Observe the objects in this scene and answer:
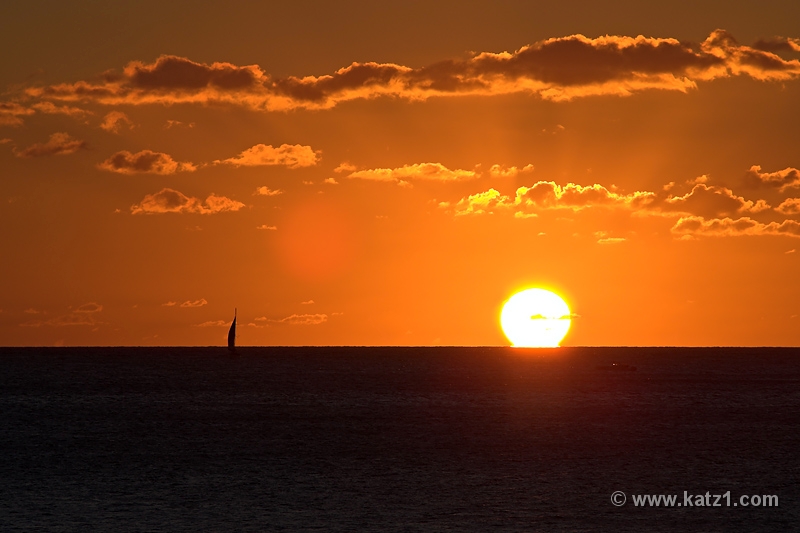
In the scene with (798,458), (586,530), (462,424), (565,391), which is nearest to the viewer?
(586,530)

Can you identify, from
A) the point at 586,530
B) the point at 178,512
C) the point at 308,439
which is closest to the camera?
the point at 586,530

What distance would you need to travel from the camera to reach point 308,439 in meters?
91.9

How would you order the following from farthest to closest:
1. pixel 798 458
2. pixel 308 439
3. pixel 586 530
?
pixel 308 439
pixel 798 458
pixel 586 530

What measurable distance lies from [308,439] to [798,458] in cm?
4162

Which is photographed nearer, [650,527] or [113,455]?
[650,527]

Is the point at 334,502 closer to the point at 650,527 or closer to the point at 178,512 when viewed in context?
the point at 178,512

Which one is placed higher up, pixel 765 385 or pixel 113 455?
pixel 765 385

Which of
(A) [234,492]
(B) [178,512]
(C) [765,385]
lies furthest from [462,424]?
(C) [765,385]

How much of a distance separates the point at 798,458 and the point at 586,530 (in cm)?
3529

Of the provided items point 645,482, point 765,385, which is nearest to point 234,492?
point 645,482

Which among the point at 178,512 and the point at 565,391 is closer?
the point at 178,512

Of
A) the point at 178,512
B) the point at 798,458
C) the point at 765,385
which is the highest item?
the point at 765,385

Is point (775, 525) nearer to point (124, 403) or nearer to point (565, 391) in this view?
point (124, 403)

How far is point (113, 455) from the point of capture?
80.6m
